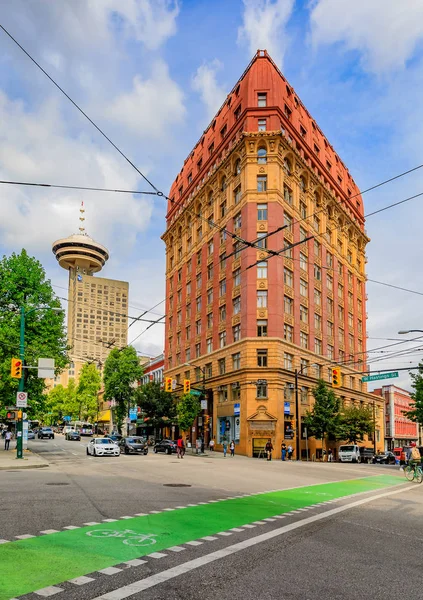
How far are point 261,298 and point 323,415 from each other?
12722mm

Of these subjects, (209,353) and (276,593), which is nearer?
(276,593)

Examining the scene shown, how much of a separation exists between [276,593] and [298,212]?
176ft

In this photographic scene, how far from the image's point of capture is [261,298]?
5178 cm

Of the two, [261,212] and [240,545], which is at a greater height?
[261,212]

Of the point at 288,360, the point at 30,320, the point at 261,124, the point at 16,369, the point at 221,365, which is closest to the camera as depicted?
the point at 16,369

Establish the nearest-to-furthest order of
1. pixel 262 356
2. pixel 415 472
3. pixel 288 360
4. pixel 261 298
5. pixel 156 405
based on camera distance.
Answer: pixel 415 472
pixel 262 356
pixel 261 298
pixel 288 360
pixel 156 405

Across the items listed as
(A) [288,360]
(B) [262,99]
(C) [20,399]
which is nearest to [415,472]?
(C) [20,399]

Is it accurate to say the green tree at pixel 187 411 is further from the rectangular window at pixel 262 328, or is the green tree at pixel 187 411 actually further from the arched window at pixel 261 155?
the arched window at pixel 261 155

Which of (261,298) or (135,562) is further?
(261,298)

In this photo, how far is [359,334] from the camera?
72812 millimetres

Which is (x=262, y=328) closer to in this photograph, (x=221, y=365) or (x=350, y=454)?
(x=221, y=365)

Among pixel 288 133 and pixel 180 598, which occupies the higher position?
pixel 288 133

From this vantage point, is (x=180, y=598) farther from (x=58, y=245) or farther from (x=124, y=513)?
(x=58, y=245)

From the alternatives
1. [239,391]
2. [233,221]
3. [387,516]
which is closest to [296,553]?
[387,516]
